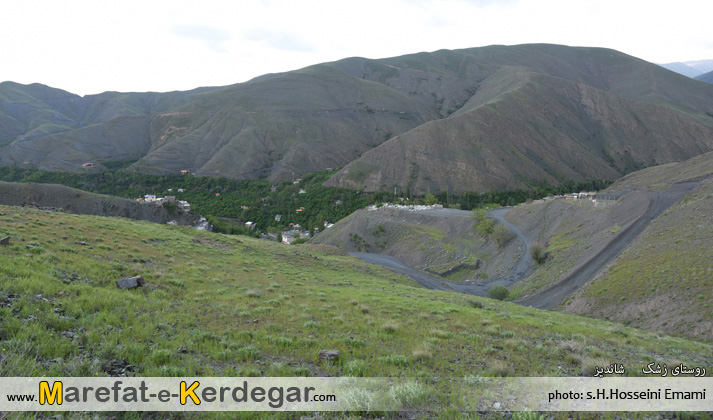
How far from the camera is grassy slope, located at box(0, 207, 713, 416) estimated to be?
6.57 metres

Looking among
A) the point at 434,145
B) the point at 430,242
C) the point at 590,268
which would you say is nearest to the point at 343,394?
the point at 590,268

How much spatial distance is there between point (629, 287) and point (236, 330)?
31.0 m

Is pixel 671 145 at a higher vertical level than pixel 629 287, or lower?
higher

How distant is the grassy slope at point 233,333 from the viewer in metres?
6.57

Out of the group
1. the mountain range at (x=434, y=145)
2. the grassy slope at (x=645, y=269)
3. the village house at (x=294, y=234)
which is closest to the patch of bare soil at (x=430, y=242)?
the grassy slope at (x=645, y=269)

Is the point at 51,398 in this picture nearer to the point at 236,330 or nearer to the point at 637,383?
the point at 236,330

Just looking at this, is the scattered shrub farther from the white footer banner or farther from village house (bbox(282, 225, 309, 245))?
village house (bbox(282, 225, 309, 245))

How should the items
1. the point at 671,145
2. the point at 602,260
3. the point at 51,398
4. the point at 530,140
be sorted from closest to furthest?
1. the point at 51,398
2. the point at 602,260
3. the point at 530,140
4. the point at 671,145

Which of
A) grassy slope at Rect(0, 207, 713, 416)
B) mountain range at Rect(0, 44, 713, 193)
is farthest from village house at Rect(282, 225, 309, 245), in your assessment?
grassy slope at Rect(0, 207, 713, 416)

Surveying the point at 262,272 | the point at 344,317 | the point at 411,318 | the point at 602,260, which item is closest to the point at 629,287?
the point at 602,260

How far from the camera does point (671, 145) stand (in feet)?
504

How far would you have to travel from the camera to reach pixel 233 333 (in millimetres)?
8805

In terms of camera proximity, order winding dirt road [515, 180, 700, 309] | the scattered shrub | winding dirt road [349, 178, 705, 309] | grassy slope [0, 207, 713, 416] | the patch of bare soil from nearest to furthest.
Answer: grassy slope [0, 207, 713, 416]
winding dirt road [515, 180, 700, 309]
winding dirt road [349, 178, 705, 309]
the scattered shrub
the patch of bare soil

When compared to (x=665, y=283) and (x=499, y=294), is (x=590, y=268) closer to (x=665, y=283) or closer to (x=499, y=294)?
(x=499, y=294)
